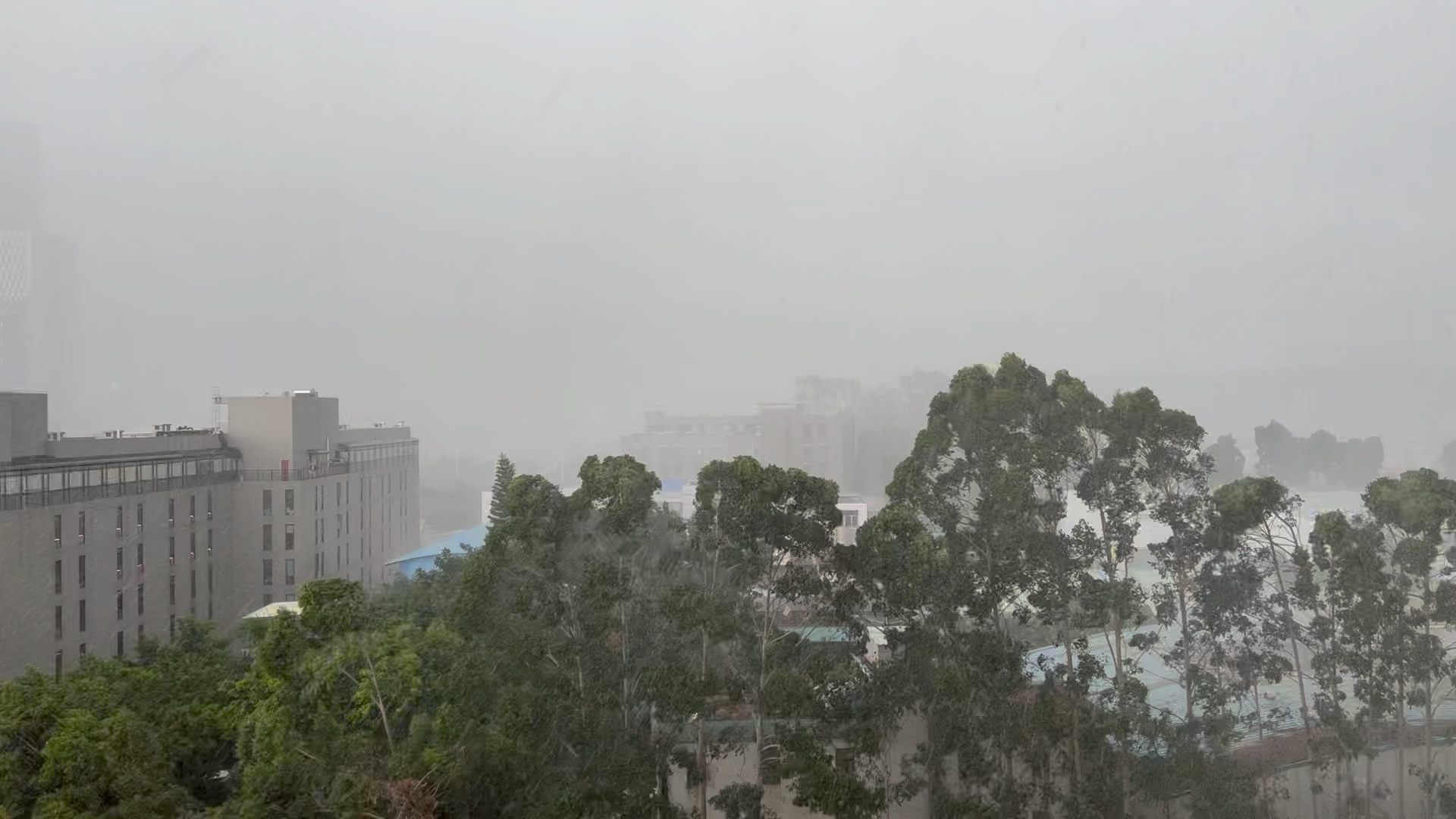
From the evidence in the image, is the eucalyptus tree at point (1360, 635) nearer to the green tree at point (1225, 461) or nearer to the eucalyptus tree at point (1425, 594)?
the eucalyptus tree at point (1425, 594)

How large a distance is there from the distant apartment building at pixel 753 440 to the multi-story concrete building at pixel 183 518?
3.42m

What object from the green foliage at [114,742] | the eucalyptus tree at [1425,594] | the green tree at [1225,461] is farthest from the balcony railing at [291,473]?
the eucalyptus tree at [1425,594]

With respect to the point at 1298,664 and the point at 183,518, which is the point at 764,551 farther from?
the point at 183,518

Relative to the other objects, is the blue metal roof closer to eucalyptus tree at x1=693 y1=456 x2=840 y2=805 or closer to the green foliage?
the green foliage

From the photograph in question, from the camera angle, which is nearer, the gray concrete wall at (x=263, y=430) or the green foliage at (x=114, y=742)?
the green foliage at (x=114, y=742)

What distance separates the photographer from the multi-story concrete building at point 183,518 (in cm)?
798

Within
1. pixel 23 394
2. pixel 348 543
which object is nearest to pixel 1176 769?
pixel 348 543

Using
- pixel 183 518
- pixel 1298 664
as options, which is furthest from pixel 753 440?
pixel 183 518

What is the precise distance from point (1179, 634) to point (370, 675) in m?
5.45

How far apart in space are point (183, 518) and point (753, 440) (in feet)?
20.7

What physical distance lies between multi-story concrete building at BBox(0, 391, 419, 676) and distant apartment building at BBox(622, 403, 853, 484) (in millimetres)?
3422

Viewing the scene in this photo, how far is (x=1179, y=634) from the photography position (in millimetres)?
6281

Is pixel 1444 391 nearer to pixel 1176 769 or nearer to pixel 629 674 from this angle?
pixel 1176 769

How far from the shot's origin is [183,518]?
9562 mm
